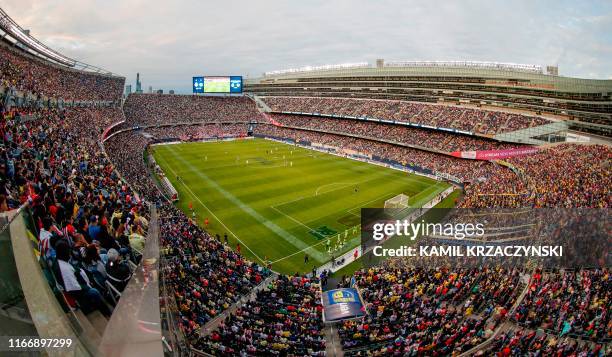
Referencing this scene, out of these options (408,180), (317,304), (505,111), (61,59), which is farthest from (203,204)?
(505,111)

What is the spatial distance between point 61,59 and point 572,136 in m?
82.8

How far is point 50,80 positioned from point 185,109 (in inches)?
1682

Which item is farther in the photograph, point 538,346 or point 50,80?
point 50,80

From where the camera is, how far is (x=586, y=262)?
677 inches

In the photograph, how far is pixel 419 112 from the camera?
218ft

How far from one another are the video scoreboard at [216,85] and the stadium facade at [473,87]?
17.6m

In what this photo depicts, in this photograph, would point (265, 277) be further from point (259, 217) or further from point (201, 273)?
point (259, 217)

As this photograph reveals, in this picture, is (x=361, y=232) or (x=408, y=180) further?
(x=408, y=180)

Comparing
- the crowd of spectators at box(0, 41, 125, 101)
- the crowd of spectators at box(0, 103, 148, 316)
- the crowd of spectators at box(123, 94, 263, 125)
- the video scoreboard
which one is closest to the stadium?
the crowd of spectators at box(0, 103, 148, 316)

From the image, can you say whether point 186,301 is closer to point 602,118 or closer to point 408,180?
point 408,180

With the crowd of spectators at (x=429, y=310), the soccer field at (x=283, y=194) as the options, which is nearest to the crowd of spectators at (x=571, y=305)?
the crowd of spectators at (x=429, y=310)

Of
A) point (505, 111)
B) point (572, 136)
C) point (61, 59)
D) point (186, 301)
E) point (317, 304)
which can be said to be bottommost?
point (317, 304)

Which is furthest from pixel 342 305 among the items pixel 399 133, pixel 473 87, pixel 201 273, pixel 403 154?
pixel 473 87

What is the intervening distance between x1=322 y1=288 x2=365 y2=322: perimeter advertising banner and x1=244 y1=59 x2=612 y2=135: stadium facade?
5065cm
